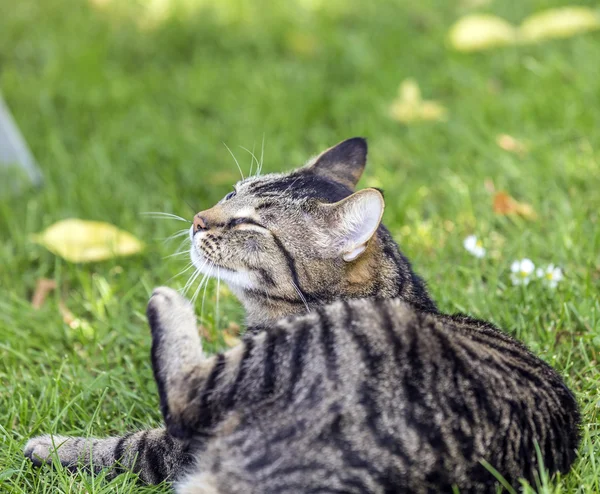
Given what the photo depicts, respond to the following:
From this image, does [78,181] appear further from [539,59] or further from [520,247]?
[539,59]

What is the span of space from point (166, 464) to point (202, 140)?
99.1 inches

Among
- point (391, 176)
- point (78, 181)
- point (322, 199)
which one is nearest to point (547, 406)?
point (322, 199)

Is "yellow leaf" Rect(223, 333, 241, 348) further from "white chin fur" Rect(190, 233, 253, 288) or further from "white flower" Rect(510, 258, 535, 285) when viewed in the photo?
"white flower" Rect(510, 258, 535, 285)

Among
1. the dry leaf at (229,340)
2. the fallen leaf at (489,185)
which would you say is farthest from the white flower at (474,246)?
the dry leaf at (229,340)

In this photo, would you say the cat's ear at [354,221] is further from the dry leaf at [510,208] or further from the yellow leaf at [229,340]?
the dry leaf at [510,208]

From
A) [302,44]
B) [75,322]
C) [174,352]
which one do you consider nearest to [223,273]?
[174,352]

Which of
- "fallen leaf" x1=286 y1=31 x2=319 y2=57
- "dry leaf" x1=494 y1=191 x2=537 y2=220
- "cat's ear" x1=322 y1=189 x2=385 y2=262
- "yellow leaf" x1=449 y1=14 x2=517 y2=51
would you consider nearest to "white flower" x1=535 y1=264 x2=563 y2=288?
"dry leaf" x1=494 y1=191 x2=537 y2=220

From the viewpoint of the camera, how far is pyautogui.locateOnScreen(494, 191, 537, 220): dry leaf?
3.39 m

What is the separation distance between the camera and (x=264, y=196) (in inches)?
99.0

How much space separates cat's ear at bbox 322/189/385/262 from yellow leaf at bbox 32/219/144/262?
1.35 metres

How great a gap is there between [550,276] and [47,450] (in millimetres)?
1893

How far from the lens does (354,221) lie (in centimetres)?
222

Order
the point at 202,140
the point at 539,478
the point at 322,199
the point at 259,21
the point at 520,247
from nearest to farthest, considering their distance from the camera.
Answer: the point at 539,478
the point at 322,199
the point at 520,247
the point at 202,140
the point at 259,21

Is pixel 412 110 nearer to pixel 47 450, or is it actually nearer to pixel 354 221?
pixel 354 221
